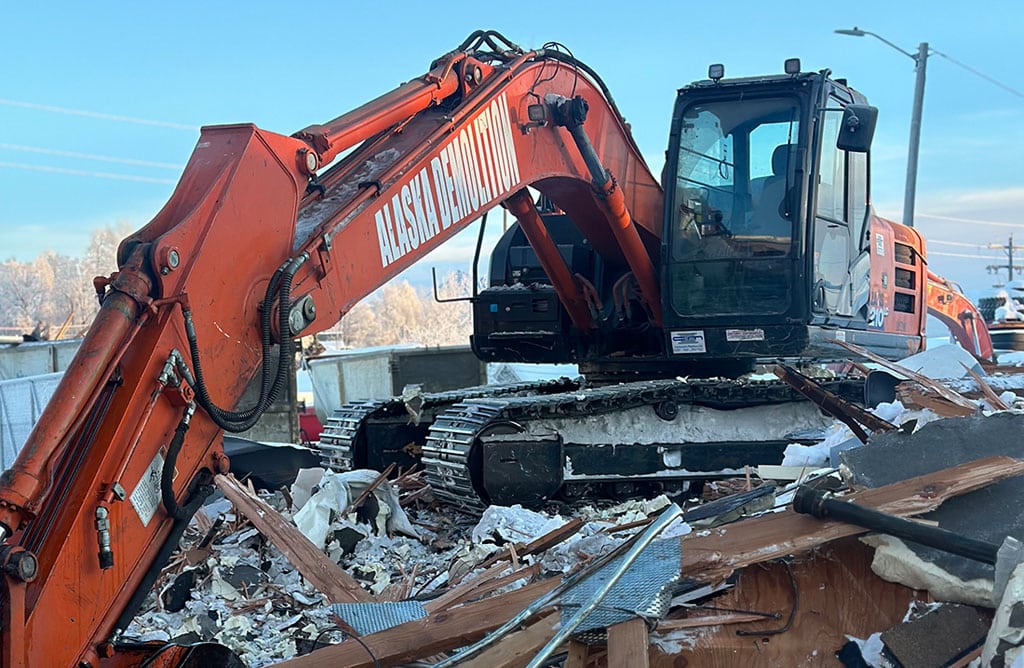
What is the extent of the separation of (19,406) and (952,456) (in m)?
10.4

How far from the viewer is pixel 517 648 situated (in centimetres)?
306

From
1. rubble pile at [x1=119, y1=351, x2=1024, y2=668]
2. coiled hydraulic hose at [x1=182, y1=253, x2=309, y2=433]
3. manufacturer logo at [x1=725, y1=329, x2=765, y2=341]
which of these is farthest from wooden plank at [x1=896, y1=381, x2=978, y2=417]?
coiled hydraulic hose at [x1=182, y1=253, x2=309, y2=433]

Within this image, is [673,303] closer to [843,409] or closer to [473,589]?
[843,409]

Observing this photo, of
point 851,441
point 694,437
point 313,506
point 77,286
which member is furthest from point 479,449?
point 77,286

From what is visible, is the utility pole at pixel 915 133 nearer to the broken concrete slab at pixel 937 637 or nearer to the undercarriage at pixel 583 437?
the undercarriage at pixel 583 437

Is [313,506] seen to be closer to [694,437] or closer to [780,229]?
[694,437]

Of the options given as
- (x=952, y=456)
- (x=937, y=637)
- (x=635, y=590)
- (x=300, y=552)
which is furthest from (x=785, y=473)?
(x=300, y=552)

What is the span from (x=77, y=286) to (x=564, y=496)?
7298cm

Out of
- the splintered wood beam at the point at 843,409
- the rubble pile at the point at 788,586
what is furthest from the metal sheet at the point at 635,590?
the splintered wood beam at the point at 843,409

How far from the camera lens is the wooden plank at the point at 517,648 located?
9.90 ft

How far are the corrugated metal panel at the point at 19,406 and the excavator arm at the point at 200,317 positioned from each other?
8.01m

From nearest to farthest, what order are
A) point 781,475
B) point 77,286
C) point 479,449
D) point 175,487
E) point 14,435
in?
point 175,487
point 781,475
point 479,449
point 14,435
point 77,286

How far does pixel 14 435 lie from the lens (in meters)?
11.5

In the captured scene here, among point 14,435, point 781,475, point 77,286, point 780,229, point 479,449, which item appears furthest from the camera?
point 77,286
